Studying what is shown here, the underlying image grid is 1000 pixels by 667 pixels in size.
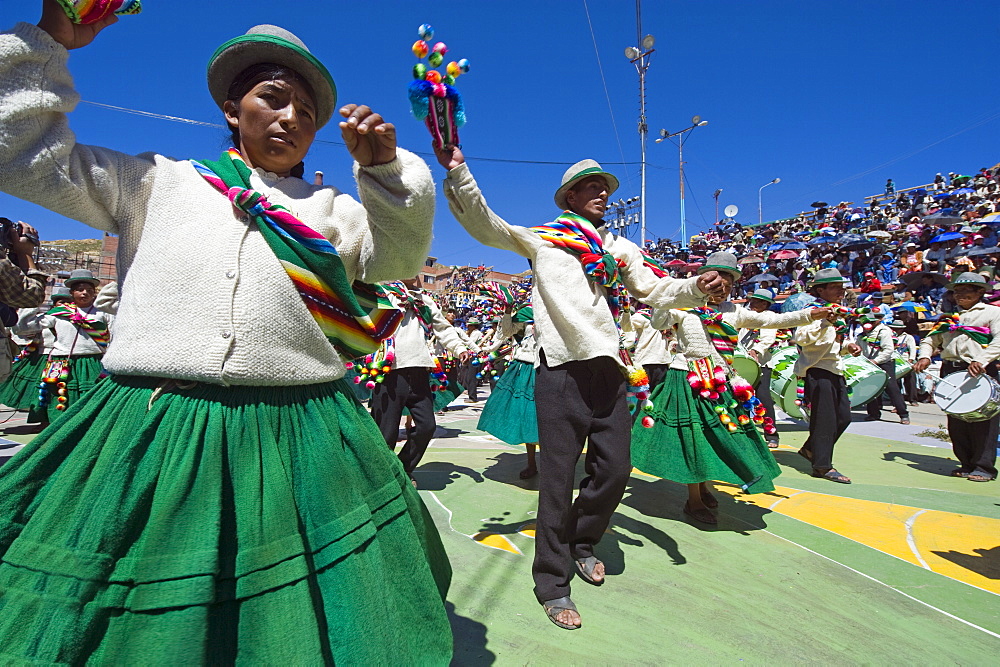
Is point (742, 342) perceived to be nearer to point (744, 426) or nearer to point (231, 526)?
point (744, 426)

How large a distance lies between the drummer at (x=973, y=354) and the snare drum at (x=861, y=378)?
79 cm

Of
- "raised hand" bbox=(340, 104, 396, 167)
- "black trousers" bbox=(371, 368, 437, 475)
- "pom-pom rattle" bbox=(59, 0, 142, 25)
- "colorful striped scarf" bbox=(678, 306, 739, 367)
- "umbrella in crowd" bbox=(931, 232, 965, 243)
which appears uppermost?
"umbrella in crowd" bbox=(931, 232, 965, 243)

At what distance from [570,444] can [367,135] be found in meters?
1.90

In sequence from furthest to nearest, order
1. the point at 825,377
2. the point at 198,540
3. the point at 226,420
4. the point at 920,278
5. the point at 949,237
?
the point at 949,237
the point at 920,278
the point at 825,377
the point at 226,420
the point at 198,540

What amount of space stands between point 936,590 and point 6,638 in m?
4.08

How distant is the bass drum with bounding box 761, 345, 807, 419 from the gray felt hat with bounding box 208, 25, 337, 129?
688 cm

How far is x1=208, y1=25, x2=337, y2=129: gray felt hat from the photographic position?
1.54m

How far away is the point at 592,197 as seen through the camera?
3160 millimetres

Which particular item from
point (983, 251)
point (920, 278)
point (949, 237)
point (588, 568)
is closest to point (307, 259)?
point (588, 568)

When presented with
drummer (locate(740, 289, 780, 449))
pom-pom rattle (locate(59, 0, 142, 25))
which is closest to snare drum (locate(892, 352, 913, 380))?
drummer (locate(740, 289, 780, 449))

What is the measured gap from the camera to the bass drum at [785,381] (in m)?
7.05

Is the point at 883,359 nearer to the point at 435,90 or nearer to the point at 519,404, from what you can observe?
the point at 519,404

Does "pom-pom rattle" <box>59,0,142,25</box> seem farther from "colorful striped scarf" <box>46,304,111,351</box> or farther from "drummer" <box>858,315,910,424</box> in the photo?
"drummer" <box>858,315,910,424</box>

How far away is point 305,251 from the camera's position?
145cm
